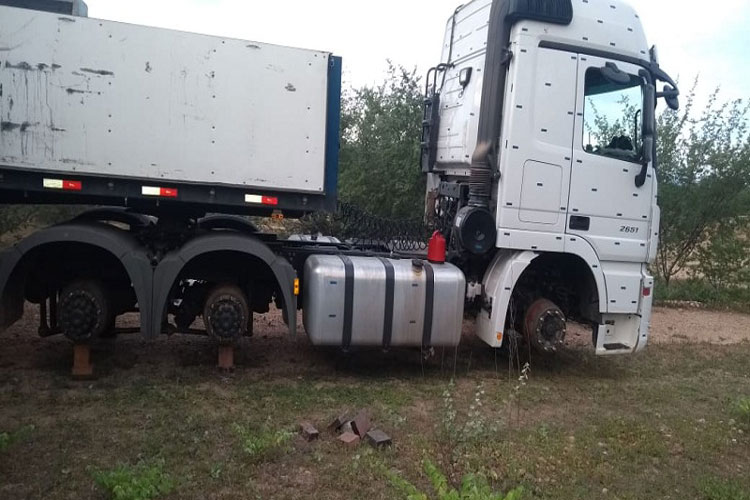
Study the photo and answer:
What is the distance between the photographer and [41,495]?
3543mm

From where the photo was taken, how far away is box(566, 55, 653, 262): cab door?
6238 millimetres

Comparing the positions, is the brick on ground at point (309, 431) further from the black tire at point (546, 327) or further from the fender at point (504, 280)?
the black tire at point (546, 327)

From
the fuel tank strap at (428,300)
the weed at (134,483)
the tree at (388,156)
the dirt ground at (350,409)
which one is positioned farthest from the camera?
the tree at (388,156)

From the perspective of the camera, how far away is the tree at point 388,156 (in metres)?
9.81

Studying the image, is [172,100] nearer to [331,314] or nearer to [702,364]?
[331,314]

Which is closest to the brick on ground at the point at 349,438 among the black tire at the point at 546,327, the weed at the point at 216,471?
the weed at the point at 216,471

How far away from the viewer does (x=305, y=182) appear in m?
5.61

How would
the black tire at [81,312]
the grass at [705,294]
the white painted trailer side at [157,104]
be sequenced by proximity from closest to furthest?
the white painted trailer side at [157,104]
the black tire at [81,312]
the grass at [705,294]

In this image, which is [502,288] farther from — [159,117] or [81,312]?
[81,312]

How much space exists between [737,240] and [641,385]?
7.87 metres

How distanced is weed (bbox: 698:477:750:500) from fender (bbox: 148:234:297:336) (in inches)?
139

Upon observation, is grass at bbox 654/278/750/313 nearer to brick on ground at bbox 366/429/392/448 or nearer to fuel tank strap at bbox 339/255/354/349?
fuel tank strap at bbox 339/255/354/349

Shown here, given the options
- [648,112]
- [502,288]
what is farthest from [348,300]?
[648,112]

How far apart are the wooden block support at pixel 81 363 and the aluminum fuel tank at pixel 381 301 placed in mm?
1992
